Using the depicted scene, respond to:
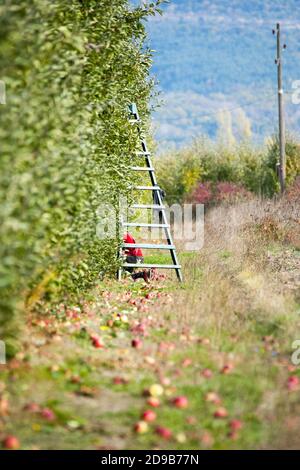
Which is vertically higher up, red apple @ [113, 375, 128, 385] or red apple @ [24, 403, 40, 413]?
red apple @ [24, 403, 40, 413]

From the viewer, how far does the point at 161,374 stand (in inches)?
214

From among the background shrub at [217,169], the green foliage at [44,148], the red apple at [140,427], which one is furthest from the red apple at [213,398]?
the background shrub at [217,169]

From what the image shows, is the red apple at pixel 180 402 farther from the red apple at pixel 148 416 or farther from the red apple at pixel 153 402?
the red apple at pixel 148 416

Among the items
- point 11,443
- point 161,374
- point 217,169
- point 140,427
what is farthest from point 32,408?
point 217,169

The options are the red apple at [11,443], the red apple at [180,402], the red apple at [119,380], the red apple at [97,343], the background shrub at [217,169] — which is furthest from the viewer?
the background shrub at [217,169]

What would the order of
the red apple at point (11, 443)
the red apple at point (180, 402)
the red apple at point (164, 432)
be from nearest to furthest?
the red apple at point (11, 443) < the red apple at point (164, 432) < the red apple at point (180, 402)

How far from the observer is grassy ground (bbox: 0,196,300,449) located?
4.57 meters

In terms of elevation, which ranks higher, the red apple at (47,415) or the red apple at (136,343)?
the red apple at (47,415)

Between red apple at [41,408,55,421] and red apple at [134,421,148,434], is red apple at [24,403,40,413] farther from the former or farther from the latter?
red apple at [134,421,148,434]

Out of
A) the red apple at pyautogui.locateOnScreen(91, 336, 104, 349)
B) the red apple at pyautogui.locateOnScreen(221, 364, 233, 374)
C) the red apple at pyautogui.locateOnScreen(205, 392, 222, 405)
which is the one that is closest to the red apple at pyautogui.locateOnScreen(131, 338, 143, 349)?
the red apple at pyautogui.locateOnScreen(91, 336, 104, 349)

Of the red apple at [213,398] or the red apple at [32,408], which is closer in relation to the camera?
the red apple at [32,408]

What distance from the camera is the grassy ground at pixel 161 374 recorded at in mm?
4570
